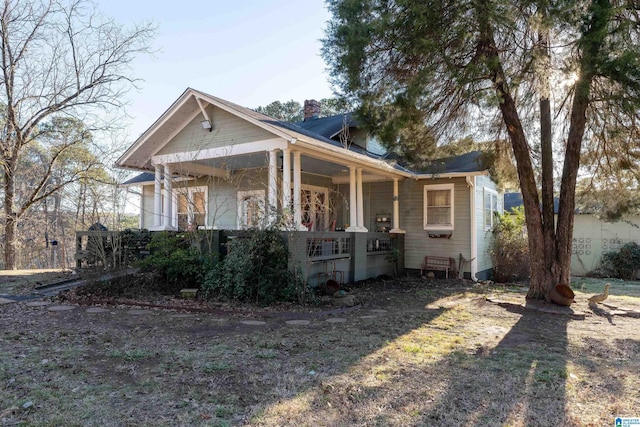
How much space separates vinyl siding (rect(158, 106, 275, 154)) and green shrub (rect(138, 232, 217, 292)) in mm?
2706

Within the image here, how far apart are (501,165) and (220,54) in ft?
30.3

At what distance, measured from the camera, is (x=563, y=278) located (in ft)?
28.1

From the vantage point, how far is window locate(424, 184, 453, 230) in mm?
13148

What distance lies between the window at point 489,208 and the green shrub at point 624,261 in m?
6.31

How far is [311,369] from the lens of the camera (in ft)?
13.4

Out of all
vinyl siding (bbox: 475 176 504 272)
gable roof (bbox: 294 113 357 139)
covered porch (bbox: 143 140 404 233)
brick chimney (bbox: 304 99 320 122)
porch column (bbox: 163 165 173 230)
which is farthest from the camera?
brick chimney (bbox: 304 99 320 122)

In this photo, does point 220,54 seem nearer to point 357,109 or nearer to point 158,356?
point 357,109

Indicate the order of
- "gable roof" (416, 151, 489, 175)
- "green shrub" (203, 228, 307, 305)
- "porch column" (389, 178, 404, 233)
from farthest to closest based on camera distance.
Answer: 1. "porch column" (389, 178, 404, 233)
2. "gable roof" (416, 151, 489, 175)
3. "green shrub" (203, 228, 307, 305)

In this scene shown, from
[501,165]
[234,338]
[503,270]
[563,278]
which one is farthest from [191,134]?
[503,270]

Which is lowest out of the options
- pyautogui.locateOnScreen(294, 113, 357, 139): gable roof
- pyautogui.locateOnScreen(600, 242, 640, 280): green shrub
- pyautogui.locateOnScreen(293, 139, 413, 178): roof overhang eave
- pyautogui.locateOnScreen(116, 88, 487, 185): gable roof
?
pyautogui.locateOnScreen(600, 242, 640, 280): green shrub

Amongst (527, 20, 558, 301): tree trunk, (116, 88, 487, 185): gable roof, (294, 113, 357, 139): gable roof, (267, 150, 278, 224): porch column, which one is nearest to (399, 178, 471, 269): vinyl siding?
(116, 88, 487, 185): gable roof

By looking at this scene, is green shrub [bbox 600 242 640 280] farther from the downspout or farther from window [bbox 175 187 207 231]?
window [bbox 175 187 207 231]

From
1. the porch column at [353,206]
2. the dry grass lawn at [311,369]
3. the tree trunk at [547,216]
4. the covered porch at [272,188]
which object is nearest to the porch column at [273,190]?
the covered porch at [272,188]

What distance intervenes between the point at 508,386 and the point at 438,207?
397 inches
